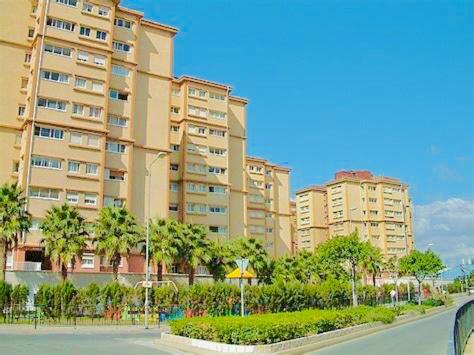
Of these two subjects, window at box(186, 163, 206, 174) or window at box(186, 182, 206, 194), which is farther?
window at box(186, 163, 206, 174)

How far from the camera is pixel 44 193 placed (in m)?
51.1

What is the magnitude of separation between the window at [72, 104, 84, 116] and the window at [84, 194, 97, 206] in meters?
8.68

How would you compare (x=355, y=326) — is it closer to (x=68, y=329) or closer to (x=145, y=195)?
(x=68, y=329)

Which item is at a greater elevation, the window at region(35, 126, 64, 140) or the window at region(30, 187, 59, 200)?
the window at region(35, 126, 64, 140)

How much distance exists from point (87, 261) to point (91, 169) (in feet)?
31.4

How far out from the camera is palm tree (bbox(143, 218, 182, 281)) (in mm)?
47344

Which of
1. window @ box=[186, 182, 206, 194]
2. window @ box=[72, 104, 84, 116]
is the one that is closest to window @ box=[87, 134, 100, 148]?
window @ box=[72, 104, 84, 116]

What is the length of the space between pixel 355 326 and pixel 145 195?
37.2 metres

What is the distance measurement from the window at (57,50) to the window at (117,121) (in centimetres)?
808

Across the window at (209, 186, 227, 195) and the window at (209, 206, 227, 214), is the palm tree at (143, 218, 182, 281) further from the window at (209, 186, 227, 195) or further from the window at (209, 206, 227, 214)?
the window at (209, 186, 227, 195)

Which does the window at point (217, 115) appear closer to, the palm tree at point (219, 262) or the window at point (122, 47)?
the window at point (122, 47)

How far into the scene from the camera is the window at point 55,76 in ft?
175

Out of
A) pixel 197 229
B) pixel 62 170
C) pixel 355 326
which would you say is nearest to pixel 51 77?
pixel 62 170

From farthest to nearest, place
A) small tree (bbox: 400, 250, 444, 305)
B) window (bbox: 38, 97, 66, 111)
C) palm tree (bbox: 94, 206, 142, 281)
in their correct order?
small tree (bbox: 400, 250, 444, 305) → window (bbox: 38, 97, 66, 111) → palm tree (bbox: 94, 206, 142, 281)
